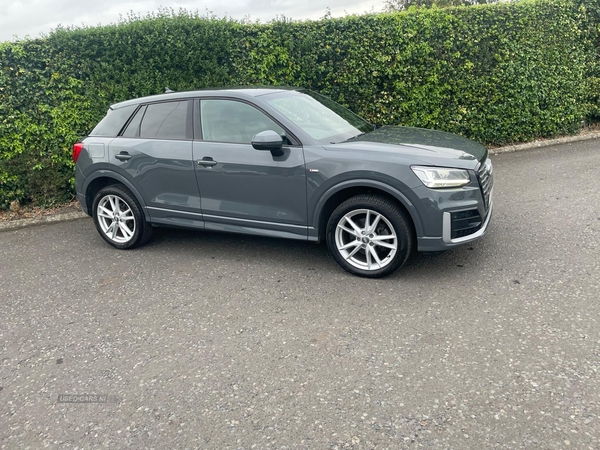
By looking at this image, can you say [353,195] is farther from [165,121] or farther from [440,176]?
[165,121]

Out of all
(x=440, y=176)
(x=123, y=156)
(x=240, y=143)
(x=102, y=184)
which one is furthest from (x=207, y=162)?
(x=440, y=176)

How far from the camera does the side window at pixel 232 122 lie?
4887mm

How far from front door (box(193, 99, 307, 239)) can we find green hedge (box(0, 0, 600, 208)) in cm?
345

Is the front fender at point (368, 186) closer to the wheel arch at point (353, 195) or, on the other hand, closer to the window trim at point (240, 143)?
the wheel arch at point (353, 195)

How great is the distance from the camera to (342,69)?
29.6ft

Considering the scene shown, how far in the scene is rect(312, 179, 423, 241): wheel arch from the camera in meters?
4.29

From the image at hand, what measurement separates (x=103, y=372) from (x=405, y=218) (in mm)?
2601

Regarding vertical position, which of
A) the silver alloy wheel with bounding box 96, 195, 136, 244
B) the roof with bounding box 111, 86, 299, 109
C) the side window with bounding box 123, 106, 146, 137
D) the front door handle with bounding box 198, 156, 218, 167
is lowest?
the silver alloy wheel with bounding box 96, 195, 136, 244

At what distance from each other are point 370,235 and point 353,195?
0.41 metres

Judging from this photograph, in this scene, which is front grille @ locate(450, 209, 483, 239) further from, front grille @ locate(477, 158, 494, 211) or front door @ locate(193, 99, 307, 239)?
front door @ locate(193, 99, 307, 239)

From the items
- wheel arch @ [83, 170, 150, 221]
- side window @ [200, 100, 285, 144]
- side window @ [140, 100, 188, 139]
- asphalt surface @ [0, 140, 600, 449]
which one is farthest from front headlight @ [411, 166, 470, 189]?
wheel arch @ [83, 170, 150, 221]

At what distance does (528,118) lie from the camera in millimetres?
10000

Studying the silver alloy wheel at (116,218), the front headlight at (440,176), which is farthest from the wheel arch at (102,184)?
the front headlight at (440,176)

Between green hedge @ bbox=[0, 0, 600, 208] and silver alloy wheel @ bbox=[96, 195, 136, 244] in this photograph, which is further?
green hedge @ bbox=[0, 0, 600, 208]
